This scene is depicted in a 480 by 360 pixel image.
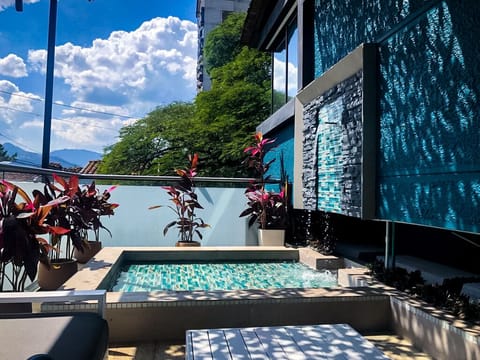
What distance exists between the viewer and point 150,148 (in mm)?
20703

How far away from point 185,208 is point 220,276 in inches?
78.9

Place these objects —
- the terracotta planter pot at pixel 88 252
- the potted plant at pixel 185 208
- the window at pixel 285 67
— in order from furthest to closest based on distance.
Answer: the window at pixel 285 67 < the potted plant at pixel 185 208 < the terracotta planter pot at pixel 88 252

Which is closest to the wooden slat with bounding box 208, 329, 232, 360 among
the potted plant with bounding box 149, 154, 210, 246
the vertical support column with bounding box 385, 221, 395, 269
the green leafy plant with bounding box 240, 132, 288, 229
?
the vertical support column with bounding box 385, 221, 395, 269

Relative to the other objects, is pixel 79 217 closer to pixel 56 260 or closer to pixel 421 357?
pixel 56 260

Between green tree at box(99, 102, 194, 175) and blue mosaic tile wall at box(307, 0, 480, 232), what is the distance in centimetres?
1589

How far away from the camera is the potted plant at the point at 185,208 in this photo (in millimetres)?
7156

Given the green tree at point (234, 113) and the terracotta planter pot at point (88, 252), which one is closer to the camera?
the terracotta planter pot at point (88, 252)

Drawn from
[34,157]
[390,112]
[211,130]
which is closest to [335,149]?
[390,112]

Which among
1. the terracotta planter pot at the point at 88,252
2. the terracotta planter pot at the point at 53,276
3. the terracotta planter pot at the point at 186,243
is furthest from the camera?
the terracotta planter pot at the point at 186,243

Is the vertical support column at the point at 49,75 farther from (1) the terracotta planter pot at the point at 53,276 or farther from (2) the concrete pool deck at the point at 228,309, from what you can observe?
(2) the concrete pool deck at the point at 228,309

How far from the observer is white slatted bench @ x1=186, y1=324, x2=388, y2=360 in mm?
2043

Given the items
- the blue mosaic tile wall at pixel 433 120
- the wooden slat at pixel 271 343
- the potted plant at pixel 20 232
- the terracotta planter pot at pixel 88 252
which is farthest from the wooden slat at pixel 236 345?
the terracotta planter pot at pixel 88 252

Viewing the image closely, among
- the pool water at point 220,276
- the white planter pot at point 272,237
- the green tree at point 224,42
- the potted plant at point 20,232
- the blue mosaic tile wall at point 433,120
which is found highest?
the green tree at point 224,42

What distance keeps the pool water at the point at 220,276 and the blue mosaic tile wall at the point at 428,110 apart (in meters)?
1.73
